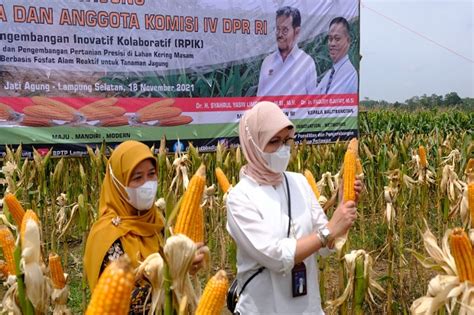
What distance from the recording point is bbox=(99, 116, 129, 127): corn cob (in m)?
6.51

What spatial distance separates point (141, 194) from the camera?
2240 mm

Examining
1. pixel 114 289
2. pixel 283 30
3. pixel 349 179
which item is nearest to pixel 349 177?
pixel 349 179

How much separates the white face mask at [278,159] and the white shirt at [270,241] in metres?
0.08

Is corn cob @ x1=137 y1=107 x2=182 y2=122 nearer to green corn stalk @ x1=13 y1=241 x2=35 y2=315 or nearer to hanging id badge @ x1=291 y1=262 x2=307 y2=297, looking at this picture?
hanging id badge @ x1=291 y1=262 x2=307 y2=297

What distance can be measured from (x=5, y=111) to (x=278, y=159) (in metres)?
4.78

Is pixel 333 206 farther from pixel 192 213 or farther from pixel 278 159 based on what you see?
pixel 192 213

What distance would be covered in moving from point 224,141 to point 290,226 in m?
5.44

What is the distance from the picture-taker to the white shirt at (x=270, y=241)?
195 centimetres

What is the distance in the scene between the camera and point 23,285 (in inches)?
62.5

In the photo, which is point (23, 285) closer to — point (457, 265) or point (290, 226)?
point (290, 226)

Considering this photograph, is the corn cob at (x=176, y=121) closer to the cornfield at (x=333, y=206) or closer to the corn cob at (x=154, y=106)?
the corn cob at (x=154, y=106)

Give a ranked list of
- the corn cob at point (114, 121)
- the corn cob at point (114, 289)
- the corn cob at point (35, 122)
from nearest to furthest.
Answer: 1. the corn cob at point (114, 289)
2. the corn cob at point (35, 122)
3. the corn cob at point (114, 121)

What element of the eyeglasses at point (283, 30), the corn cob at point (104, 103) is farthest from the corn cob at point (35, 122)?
the eyeglasses at point (283, 30)

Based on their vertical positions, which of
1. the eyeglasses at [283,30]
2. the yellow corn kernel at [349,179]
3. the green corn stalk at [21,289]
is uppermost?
the eyeglasses at [283,30]
